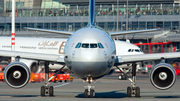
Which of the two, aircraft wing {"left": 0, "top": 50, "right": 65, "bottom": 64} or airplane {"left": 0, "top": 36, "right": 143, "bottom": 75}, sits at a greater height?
airplane {"left": 0, "top": 36, "right": 143, "bottom": 75}

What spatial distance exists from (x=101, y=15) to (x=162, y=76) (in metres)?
57.3

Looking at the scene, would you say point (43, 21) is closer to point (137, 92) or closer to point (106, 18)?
point (106, 18)

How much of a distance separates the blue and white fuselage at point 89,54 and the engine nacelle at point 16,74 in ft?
7.73

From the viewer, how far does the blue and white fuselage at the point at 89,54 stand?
48.2 ft

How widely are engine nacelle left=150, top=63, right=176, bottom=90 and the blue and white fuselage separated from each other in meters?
2.21

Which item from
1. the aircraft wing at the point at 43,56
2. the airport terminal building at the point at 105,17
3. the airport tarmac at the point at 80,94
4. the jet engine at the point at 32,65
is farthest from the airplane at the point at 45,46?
the airport terminal building at the point at 105,17

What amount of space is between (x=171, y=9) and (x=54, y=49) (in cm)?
4237

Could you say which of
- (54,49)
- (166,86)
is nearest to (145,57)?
(166,86)

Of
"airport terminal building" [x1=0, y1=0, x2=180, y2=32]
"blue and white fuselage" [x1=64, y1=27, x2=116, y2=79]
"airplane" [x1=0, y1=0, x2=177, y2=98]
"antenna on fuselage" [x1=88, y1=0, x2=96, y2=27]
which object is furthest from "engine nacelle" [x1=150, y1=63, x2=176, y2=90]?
"airport terminal building" [x1=0, y1=0, x2=180, y2=32]

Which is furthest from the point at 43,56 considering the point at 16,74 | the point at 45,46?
the point at 45,46

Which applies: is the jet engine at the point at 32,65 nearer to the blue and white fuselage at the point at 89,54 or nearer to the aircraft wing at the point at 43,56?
the aircraft wing at the point at 43,56

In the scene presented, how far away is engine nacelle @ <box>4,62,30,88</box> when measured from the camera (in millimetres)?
16391

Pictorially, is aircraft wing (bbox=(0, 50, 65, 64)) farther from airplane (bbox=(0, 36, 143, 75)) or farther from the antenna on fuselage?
airplane (bbox=(0, 36, 143, 75))

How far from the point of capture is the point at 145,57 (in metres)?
17.2
